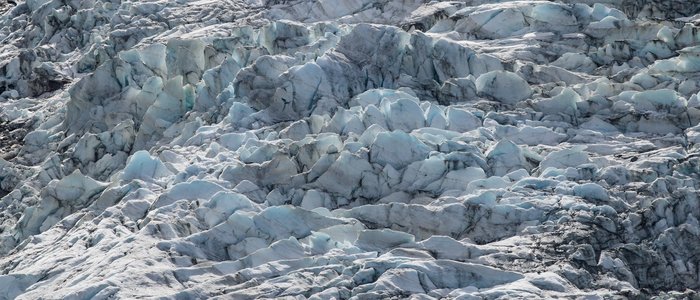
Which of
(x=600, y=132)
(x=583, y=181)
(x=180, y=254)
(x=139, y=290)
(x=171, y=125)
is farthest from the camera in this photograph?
(x=171, y=125)

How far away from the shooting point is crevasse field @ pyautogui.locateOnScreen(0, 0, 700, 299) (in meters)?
14.2

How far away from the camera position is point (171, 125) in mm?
20719

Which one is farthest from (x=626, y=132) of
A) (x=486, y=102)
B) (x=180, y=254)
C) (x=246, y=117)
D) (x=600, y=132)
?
(x=180, y=254)

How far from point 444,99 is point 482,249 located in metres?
5.69

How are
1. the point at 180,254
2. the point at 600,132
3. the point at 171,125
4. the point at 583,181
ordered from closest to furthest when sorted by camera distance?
the point at 180,254, the point at 583,181, the point at 600,132, the point at 171,125

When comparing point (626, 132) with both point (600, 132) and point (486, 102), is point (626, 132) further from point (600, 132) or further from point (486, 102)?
point (486, 102)

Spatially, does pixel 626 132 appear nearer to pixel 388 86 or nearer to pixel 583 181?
pixel 583 181

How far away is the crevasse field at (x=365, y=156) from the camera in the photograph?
46.6 feet

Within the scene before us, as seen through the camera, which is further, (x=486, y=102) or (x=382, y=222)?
(x=486, y=102)

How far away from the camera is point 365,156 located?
55.5ft

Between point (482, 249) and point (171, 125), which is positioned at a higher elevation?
point (482, 249)

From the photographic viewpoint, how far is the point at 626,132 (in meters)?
18.2

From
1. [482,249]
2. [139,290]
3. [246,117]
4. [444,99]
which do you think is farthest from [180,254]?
[444,99]

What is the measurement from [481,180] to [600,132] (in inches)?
115
